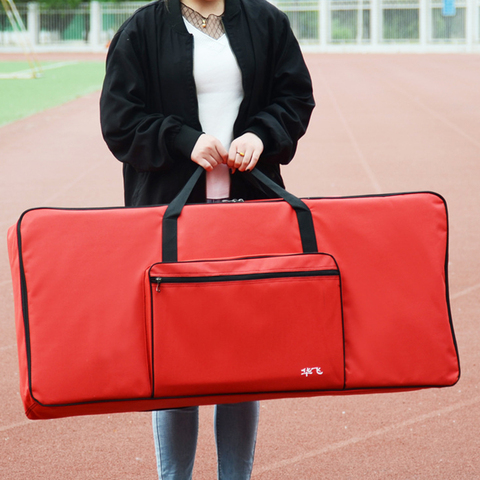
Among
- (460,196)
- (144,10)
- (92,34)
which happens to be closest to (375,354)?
(144,10)

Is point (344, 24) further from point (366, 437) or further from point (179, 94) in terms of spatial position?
point (179, 94)

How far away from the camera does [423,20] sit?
1694 inches

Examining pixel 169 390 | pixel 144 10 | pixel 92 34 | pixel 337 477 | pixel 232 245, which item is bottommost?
pixel 337 477

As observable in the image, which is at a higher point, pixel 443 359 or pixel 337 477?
pixel 443 359

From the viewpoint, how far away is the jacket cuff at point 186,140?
1.76 metres

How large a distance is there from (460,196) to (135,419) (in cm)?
497

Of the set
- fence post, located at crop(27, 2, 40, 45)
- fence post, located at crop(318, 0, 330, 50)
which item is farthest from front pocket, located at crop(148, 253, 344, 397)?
fence post, located at crop(27, 2, 40, 45)

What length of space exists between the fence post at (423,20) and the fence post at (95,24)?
64.6ft

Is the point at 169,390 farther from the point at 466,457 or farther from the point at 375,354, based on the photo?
the point at 466,457

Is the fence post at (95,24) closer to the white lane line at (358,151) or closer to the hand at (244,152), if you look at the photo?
the white lane line at (358,151)

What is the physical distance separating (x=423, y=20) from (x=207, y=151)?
44.7 meters

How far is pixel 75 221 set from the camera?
160 centimetres

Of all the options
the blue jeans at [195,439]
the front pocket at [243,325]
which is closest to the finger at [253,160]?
the front pocket at [243,325]

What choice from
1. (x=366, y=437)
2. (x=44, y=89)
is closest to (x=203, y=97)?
(x=366, y=437)
